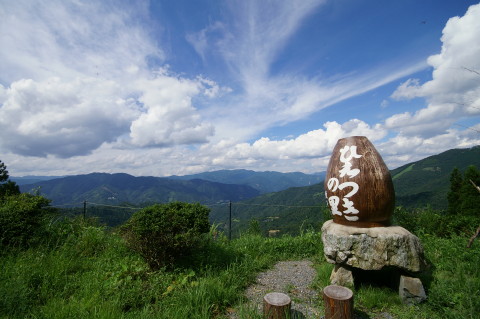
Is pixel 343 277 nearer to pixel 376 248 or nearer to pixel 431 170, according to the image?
pixel 376 248

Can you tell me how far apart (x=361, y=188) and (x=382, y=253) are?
112 cm

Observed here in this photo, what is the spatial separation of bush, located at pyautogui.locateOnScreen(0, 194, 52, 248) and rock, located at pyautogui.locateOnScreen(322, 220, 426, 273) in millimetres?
6336

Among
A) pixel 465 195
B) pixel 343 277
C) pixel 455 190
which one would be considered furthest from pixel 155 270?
pixel 455 190

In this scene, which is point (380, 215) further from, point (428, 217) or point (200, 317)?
point (428, 217)

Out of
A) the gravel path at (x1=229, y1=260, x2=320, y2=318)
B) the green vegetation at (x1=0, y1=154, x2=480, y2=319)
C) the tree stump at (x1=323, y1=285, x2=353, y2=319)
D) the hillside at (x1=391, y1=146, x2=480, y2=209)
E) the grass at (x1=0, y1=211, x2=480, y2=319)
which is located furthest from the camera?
the hillside at (x1=391, y1=146, x2=480, y2=209)

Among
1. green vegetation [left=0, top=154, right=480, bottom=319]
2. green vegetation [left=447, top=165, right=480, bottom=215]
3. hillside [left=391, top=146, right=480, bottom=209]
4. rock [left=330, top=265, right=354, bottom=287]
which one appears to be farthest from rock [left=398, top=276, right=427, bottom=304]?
hillside [left=391, top=146, right=480, bottom=209]

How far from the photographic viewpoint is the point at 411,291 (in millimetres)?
4090

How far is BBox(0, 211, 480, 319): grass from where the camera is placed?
138 inches

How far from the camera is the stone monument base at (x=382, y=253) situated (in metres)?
4.12

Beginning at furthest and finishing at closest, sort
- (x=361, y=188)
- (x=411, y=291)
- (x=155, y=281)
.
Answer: (x=361, y=188) < (x=155, y=281) < (x=411, y=291)

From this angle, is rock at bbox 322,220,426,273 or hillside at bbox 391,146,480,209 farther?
hillside at bbox 391,146,480,209

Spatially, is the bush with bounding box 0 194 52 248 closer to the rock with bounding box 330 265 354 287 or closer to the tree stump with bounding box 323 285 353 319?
the tree stump with bounding box 323 285 353 319

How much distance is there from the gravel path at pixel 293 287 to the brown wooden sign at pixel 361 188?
1.48 meters

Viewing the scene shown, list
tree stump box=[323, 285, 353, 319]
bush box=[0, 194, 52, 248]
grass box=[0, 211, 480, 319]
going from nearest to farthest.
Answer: tree stump box=[323, 285, 353, 319], grass box=[0, 211, 480, 319], bush box=[0, 194, 52, 248]
